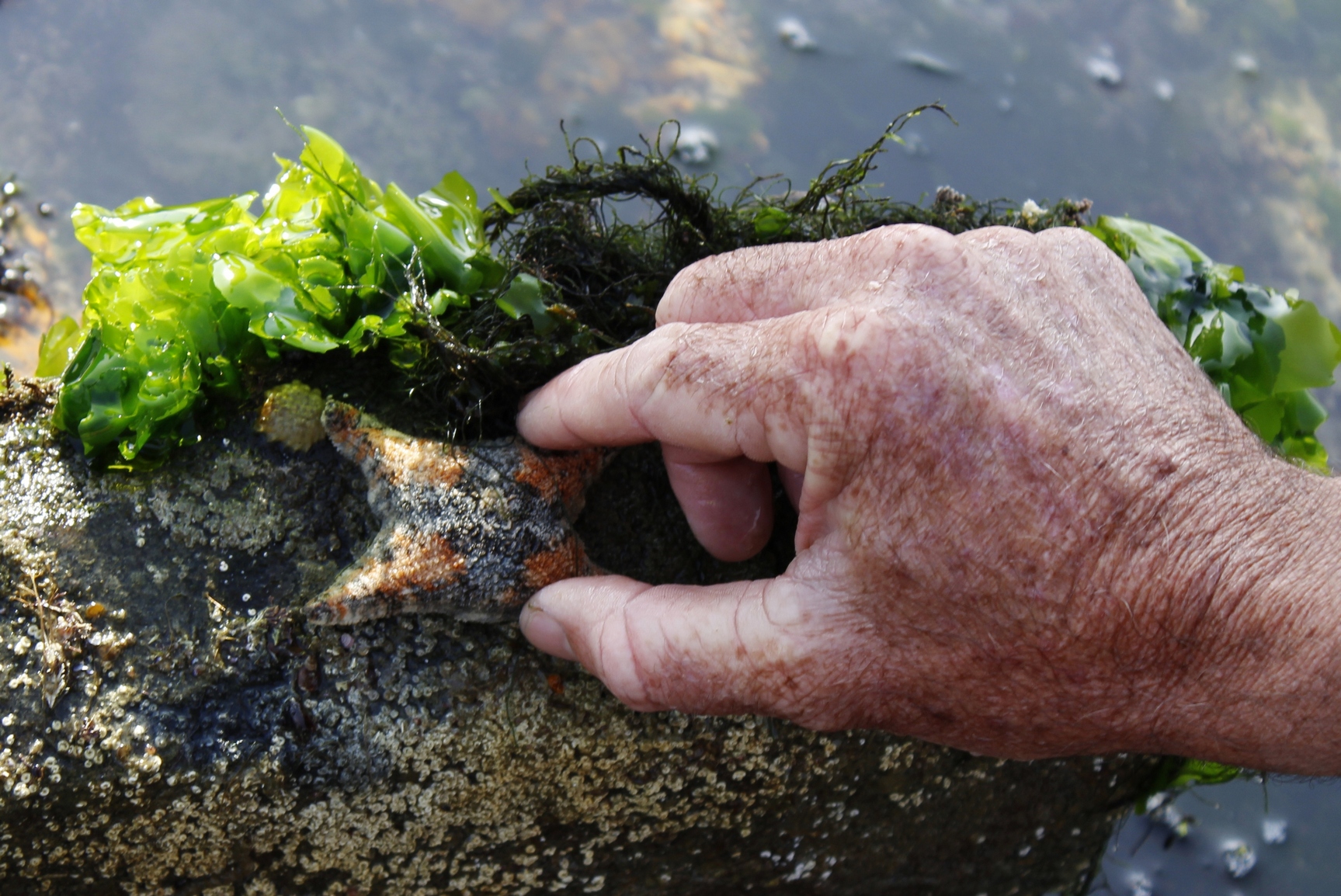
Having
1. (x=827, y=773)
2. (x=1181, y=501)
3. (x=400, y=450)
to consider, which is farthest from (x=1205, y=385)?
(x=400, y=450)

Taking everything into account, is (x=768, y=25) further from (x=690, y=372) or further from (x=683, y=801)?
(x=683, y=801)

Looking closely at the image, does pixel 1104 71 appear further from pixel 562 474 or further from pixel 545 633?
pixel 545 633

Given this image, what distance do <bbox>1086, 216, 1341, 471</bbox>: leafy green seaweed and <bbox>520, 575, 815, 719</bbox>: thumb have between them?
1.44 metres

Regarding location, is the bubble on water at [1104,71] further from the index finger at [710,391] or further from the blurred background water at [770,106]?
the index finger at [710,391]

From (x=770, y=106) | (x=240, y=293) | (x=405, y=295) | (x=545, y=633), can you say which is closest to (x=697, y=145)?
(x=770, y=106)

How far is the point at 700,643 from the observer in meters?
1.66

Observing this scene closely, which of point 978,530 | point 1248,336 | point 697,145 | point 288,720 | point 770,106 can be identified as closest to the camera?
point 978,530

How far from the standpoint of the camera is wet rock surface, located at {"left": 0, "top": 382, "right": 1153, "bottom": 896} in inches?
73.2

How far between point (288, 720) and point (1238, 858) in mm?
3241

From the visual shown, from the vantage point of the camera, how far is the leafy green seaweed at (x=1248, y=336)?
239 centimetres

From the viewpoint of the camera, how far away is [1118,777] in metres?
2.62

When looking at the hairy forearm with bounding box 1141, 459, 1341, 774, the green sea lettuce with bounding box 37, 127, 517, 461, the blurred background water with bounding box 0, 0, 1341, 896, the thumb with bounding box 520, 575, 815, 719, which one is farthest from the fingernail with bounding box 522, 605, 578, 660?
the blurred background water with bounding box 0, 0, 1341, 896

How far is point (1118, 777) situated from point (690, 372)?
190 cm

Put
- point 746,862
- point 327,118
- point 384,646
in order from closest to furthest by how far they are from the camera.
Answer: point 384,646 < point 746,862 < point 327,118
